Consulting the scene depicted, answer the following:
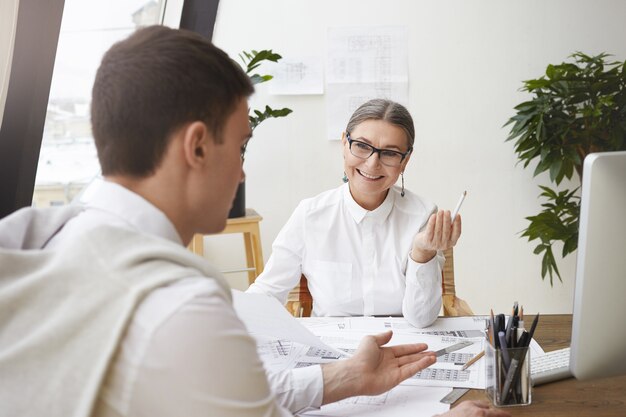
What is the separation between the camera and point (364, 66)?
13.5 feet

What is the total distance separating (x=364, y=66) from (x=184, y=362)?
3.54 meters

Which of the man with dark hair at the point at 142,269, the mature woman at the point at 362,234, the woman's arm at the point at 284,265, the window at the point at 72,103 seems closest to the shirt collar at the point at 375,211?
the mature woman at the point at 362,234

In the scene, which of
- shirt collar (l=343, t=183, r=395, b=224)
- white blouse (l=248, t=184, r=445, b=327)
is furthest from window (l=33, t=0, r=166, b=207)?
shirt collar (l=343, t=183, r=395, b=224)

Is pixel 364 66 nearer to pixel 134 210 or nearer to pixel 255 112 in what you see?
pixel 255 112

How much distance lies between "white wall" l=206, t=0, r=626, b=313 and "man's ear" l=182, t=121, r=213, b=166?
10.8 feet

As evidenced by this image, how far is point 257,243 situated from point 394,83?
128 cm

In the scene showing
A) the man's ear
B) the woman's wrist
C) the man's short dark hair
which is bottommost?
the woman's wrist

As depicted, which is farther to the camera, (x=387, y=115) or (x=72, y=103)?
(x=72, y=103)

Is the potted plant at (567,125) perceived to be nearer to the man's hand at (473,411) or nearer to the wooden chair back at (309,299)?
the wooden chair back at (309,299)

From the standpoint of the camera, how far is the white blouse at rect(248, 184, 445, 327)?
2.16 meters

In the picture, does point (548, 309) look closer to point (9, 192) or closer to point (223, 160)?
point (9, 192)

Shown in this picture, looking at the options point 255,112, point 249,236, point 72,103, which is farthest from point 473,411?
point 249,236

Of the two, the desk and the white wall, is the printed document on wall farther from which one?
the desk

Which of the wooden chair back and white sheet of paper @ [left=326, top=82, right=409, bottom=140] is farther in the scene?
white sheet of paper @ [left=326, top=82, right=409, bottom=140]
